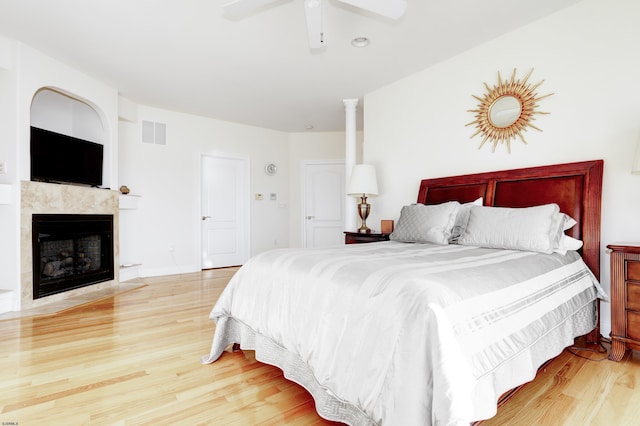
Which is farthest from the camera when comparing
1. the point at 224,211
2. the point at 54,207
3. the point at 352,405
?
the point at 224,211

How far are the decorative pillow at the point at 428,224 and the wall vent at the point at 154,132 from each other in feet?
13.0

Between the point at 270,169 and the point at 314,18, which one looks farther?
the point at 270,169

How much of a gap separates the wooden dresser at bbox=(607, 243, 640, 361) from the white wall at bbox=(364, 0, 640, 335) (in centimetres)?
41

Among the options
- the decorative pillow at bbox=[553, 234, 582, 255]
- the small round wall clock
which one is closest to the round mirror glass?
the decorative pillow at bbox=[553, 234, 582, 255]

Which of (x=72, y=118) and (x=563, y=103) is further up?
(x=72, y=118)

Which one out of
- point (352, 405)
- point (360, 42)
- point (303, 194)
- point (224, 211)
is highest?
point (360, 42)

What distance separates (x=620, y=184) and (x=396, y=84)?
2404 millimetres

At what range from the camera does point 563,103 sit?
2.60m

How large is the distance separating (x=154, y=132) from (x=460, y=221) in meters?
4.46

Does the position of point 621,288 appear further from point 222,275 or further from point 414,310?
point 222,275

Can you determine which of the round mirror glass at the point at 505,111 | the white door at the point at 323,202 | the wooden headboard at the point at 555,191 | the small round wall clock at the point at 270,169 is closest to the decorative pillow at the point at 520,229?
the wooden headboard at the point at 555,191

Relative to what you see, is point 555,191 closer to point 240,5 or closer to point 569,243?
point 569,243

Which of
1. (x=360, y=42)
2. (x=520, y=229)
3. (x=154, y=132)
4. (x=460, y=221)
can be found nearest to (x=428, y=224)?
(x=460, y=221)

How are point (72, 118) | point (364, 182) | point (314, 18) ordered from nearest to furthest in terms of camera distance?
1. point (314, 18)
2. point (364, 182)
3. point (72, 118)
